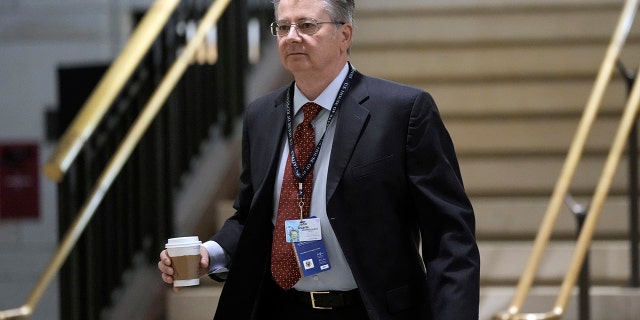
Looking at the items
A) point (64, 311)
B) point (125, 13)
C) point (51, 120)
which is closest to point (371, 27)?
point (125, 13)

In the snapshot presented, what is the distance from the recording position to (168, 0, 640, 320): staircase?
18.1 ft

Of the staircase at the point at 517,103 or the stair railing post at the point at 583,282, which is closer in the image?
the stair railing post at the point at 583,282

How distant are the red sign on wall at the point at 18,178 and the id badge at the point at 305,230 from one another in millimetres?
4851

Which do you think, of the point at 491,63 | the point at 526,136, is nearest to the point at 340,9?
the point at 526,136

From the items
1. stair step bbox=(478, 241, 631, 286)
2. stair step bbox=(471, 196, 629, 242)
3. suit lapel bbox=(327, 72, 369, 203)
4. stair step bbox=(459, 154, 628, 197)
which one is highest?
suit lapel bbox=(327, 72, 369, 203)

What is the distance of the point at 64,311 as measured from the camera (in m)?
4.94

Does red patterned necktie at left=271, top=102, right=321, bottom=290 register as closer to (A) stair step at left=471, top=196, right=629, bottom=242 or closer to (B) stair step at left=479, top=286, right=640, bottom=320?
(B) stair step at left=479, top=286, right=640, bottom=320

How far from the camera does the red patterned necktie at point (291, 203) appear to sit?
259cm

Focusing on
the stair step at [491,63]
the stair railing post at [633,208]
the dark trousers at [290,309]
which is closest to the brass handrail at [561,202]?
the stair railing post at [633,208]

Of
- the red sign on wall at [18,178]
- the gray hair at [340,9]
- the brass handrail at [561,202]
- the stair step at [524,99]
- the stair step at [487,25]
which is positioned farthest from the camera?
the red sign on wall at [18,178]

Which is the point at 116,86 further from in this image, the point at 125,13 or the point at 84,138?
the point at 125,13

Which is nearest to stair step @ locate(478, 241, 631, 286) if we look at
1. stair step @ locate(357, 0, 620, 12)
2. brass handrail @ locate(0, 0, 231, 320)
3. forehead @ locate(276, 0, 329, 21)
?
brass handrail @ locate(0, 0, 231, 320)

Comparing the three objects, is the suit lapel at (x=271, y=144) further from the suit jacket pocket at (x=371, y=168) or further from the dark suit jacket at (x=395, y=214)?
the suit jacket pocket at (x=371, y=168)

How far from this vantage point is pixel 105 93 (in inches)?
193
